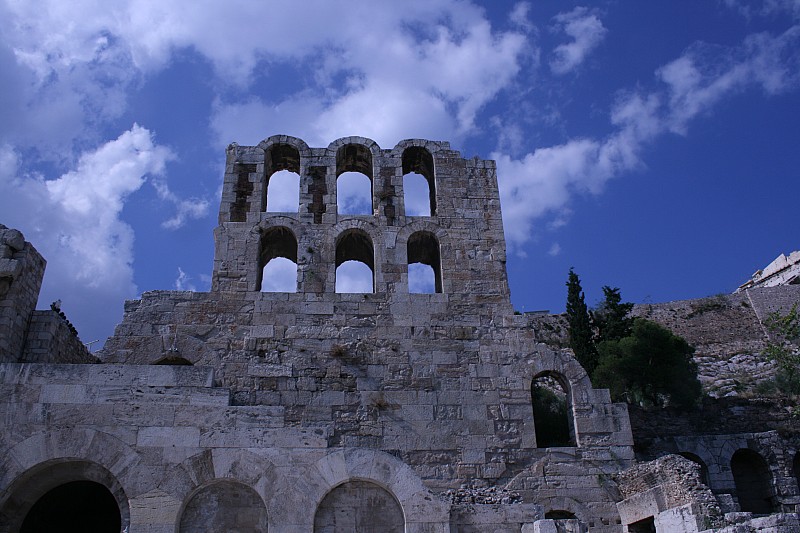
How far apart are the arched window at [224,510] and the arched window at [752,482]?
15082 mm

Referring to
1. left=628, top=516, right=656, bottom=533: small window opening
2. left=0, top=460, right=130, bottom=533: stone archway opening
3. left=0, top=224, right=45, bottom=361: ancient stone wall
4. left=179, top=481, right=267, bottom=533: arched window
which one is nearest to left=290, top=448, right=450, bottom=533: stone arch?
left=179, top=481, right=267, bottom=533: arched window

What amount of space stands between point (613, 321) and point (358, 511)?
24726 millimetres

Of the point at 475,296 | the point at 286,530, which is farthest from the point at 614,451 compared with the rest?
the point at 286,530

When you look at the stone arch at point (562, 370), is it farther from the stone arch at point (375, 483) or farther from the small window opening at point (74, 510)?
the small window opening at point (74, 510)

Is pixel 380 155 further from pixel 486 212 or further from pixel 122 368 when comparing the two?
pixel 122 368

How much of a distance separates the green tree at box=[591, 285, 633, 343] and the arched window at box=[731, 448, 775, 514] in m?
11.7

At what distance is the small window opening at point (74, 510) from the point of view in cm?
1152

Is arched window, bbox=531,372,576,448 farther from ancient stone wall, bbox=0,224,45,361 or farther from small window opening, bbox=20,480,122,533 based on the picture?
ancient stone wall, bbox=0,224,45,361

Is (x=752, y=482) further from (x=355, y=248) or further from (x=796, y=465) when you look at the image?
(x=355, y=248)

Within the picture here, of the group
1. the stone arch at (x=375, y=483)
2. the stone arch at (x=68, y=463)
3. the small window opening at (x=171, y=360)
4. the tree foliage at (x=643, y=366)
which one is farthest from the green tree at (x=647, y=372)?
the stone arch at (x=68, y=463)

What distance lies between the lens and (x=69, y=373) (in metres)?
10.4

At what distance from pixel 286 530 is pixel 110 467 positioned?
2.79m

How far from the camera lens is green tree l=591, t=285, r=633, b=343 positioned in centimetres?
3139

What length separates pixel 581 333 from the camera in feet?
99.3
